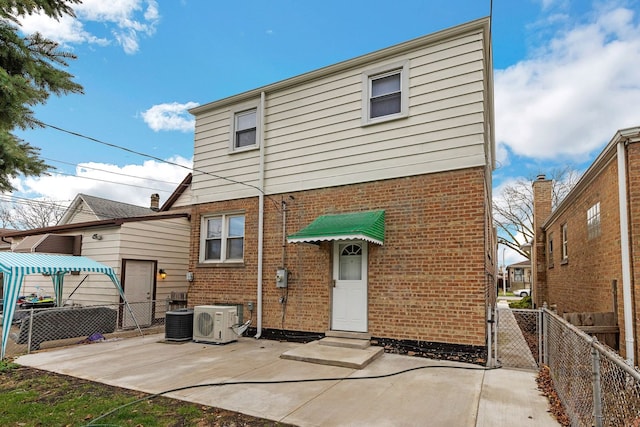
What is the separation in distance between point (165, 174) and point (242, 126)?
40.4ft

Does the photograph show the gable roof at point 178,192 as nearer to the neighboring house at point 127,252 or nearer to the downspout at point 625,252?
the neighboring house at point 127,252

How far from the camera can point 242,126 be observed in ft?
34.8

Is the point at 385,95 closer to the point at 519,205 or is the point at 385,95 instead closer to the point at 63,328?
the point at 63,328

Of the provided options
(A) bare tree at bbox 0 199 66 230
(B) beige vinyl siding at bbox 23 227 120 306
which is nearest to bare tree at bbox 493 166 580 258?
(B) beige vinyl siding at bbox 23 227 120 306

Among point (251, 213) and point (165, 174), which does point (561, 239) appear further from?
point (165, 174)

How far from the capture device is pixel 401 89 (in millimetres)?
8180

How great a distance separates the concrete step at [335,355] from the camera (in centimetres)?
654

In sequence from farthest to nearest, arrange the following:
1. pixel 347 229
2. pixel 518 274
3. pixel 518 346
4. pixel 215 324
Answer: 1. pixel 518 274
2. pixel 215 324
3. pixel 518 346
4. pixel 347 229

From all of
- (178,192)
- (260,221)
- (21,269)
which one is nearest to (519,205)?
(178,192)

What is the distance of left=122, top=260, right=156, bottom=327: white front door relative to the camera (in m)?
11.8

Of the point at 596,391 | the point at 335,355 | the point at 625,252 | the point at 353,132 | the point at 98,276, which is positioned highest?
the point at 353,132

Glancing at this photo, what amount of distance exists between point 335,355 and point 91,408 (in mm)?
3860

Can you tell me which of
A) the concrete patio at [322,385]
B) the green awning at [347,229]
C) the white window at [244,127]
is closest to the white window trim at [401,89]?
the green awning at [347,229]

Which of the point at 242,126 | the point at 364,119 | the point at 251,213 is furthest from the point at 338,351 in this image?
the point at 242,126
